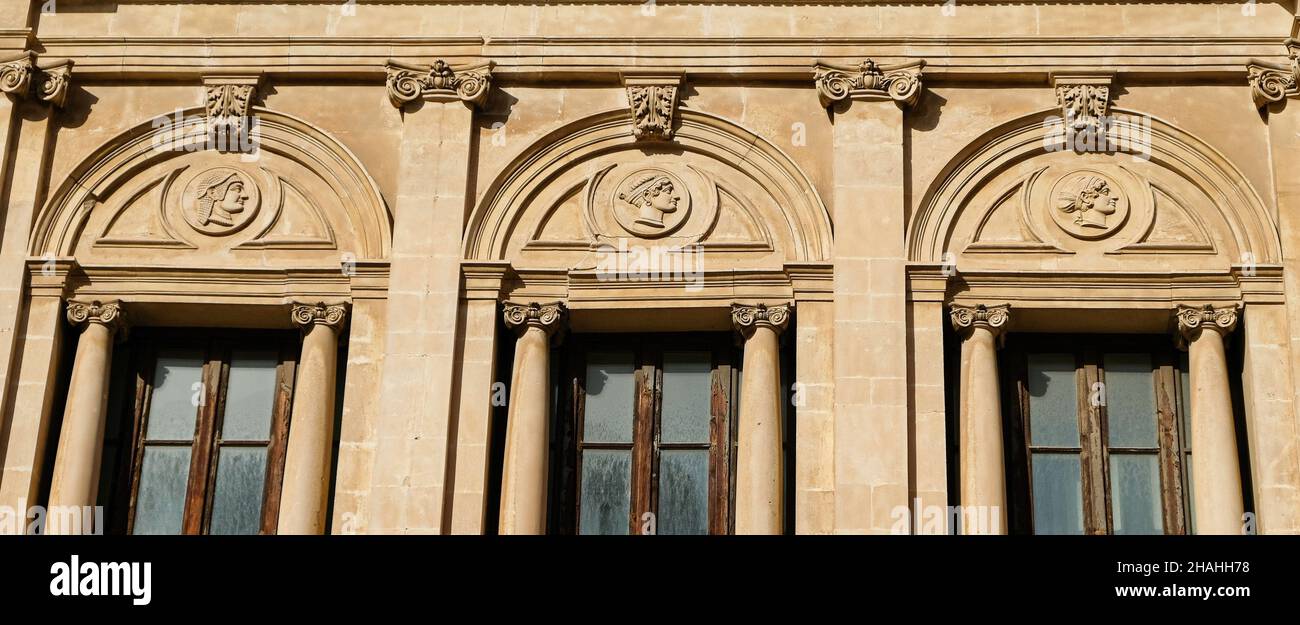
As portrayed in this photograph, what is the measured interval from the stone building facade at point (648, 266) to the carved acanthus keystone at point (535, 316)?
0.05 metres

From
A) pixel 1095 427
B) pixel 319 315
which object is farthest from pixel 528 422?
pixel 1095 427

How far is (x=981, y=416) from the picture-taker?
1080 inches

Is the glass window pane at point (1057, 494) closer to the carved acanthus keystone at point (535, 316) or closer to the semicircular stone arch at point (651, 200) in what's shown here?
the semicircular stone arch at point (651, 200)

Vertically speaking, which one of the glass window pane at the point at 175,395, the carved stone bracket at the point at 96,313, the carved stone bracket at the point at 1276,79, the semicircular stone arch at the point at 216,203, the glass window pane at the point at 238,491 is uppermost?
the carved stone bracket at the point at 1276,79

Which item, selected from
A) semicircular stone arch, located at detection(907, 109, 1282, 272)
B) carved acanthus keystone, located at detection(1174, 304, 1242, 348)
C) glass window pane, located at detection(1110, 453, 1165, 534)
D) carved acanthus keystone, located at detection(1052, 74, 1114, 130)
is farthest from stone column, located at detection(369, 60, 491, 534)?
carved acanthus keystone, located at detection(1174, 304, 1242, 348)

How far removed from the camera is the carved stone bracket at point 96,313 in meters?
28.4

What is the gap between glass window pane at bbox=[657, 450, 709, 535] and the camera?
1096 inches

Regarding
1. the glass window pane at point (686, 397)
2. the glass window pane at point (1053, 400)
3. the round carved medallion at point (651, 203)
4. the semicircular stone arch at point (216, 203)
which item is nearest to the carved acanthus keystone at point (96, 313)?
the semicircular stone arch at point (216, 203)

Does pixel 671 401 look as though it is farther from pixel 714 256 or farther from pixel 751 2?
pixel 751 2

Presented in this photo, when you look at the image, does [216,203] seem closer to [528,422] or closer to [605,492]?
[528,422]

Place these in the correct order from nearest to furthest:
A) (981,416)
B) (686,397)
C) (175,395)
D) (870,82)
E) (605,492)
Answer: (981,416) < (605,492) < (686,397) < (870,82) < (175,395)

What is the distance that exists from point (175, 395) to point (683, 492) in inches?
257

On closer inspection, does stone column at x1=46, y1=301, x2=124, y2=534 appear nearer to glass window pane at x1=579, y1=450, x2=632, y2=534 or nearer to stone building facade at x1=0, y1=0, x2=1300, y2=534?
stone building facade at x1=0, y1=0, x2=1300, y2=534

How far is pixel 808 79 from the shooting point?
29203 millimetres
